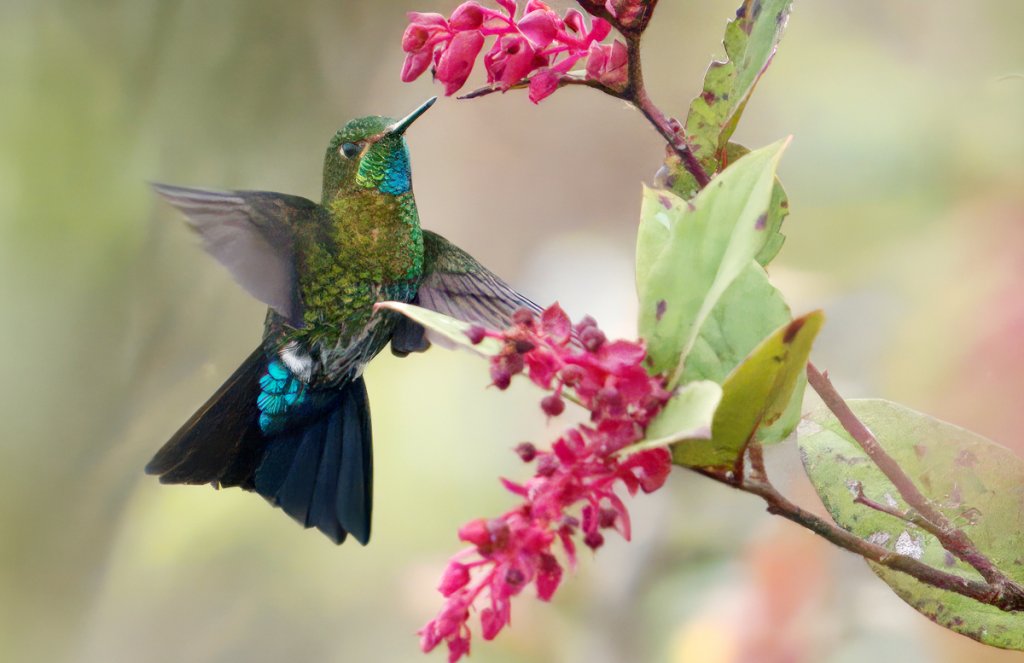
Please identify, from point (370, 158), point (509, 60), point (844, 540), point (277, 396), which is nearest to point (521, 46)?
point (509, 60)

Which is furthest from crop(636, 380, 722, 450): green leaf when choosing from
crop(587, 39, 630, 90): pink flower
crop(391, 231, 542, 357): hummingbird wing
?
crop(391, 231, 542, 357): hummingbird wing

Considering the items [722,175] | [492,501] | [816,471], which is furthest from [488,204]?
[722,175]

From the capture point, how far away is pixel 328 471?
1.17 metres

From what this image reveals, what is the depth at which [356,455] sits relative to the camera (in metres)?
1.19

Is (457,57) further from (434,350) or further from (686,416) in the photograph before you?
(434,350)

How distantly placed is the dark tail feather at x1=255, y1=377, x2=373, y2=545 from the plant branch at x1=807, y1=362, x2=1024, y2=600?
65cm

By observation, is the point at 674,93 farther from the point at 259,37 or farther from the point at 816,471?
the point at 816,471

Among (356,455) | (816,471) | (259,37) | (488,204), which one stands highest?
(259,37)

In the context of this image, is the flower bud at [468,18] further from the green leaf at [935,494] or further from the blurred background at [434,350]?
the blurred background at [434,350]

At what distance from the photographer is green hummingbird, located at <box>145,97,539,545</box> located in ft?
3.65

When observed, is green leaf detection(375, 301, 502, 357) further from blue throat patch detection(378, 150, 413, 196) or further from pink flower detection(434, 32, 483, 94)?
blue throat patch detection(378, 150, 413, 196)

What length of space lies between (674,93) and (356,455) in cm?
107

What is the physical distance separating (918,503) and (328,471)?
2.43 ft

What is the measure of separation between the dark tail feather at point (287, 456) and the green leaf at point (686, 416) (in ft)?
2.24
